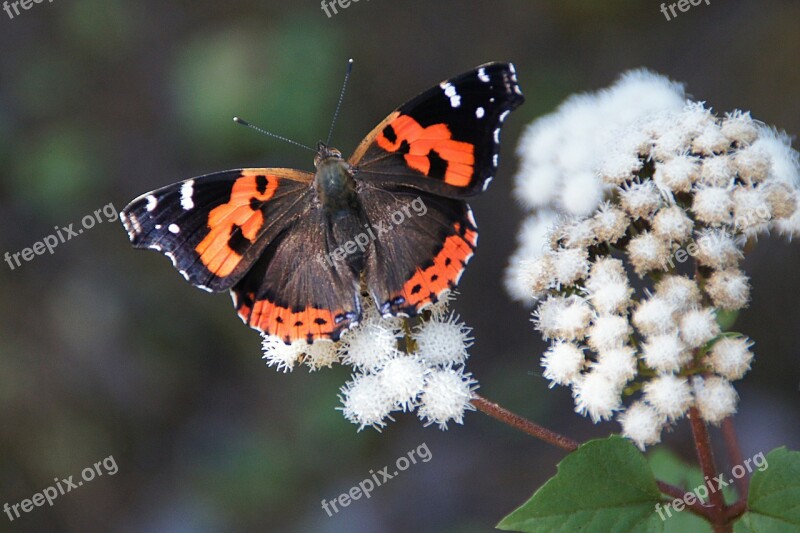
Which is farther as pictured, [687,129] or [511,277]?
[511,277]

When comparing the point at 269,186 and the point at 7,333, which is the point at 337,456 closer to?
the point at 7,333

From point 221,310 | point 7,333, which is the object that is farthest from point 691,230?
point 7,333

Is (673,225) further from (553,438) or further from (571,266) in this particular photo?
(553,438)

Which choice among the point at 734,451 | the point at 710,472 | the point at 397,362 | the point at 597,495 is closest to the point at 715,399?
the point at 710,472

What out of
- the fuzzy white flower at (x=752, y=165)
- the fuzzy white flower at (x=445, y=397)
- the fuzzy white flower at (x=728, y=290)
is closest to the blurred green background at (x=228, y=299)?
the fuzzy white flower at (x=752, y=165)

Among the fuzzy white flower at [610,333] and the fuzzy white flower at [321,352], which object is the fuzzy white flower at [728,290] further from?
the fuzzy white flower at [321,352]

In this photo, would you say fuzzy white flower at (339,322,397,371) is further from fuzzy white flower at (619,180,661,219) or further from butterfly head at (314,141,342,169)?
fuzzy white flower at (619,180,661,219)
